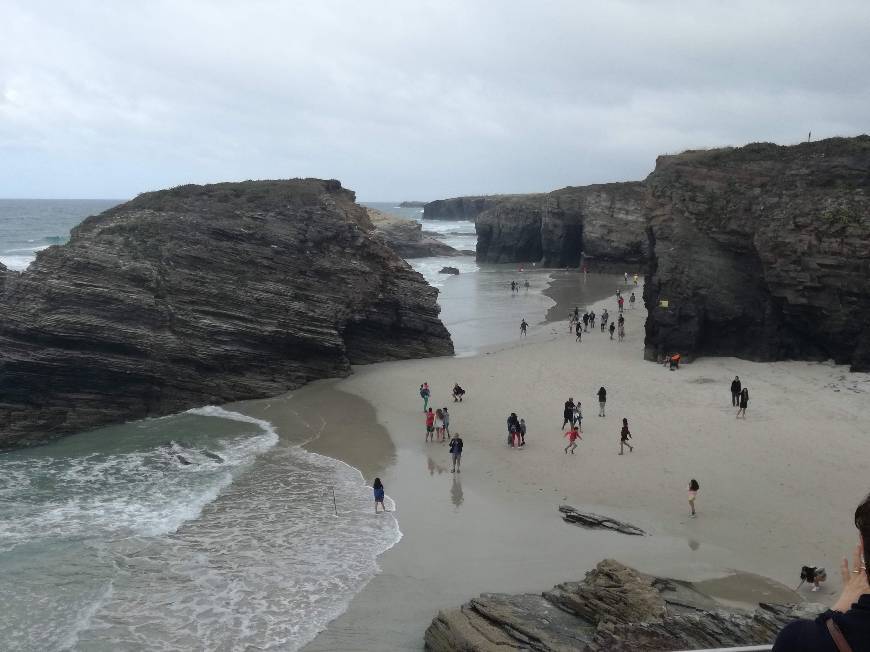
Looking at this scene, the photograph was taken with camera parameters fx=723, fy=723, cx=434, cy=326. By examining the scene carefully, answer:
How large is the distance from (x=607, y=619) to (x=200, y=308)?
20.8 meters

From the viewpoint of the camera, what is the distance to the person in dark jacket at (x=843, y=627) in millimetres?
2498

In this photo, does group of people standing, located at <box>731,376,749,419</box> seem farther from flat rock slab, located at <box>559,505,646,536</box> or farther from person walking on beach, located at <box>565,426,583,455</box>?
flat rock slab, located at <box>559,505,646,536</box>

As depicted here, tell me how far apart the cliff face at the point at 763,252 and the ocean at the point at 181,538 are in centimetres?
1625

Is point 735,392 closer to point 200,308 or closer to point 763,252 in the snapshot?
point 763,252

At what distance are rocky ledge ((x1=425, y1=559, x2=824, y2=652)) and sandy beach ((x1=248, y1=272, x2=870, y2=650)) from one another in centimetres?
129

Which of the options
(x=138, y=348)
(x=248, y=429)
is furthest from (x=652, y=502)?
(x=138, y=348)

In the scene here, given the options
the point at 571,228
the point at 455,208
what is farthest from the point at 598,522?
the point at 455,208

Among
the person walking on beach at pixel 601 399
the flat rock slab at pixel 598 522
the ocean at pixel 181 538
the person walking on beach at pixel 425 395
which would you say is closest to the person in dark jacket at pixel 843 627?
the ocean at pixel 181 538

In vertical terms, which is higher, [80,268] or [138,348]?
[80,268]

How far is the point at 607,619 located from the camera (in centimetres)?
1018

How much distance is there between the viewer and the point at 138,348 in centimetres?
2525

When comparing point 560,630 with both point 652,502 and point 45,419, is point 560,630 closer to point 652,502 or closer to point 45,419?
point 652,502

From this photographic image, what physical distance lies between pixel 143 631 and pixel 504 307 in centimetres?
3826

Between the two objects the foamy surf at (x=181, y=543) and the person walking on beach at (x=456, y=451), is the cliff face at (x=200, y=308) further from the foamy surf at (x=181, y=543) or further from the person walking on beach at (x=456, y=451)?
the person walking on beach at (x=456, y=451)
